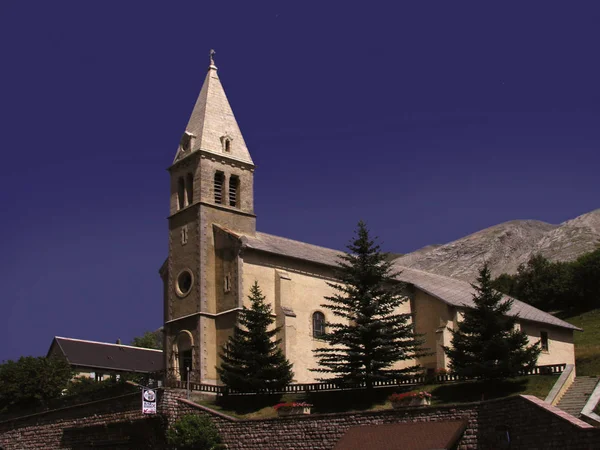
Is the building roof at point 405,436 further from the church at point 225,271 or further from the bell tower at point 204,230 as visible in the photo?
the bell tower at point 204,230

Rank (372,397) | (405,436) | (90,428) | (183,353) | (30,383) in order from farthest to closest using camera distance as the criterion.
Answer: (30,383) < (183,353) < (90,428) < (372,397) < (405,436)

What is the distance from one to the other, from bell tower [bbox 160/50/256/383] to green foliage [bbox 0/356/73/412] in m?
11.7

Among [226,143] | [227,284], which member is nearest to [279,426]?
[227,284]

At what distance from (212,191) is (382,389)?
58.3ft

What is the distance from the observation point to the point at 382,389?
127 ft

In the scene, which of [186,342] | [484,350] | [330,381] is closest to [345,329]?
[330,381]

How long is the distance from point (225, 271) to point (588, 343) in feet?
100

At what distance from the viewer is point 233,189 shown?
Answer: 2058 inches

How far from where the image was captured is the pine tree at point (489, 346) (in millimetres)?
35688

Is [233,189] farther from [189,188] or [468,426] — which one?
[468,426]

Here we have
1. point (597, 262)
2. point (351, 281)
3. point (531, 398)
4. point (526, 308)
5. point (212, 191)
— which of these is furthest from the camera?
point (597, 262)

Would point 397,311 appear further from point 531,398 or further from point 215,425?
point 531,398

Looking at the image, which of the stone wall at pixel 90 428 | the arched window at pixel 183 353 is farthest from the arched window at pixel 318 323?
the stone wall at pixel 90 428

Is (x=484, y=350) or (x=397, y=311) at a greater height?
(x=397, y=311)
